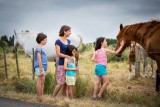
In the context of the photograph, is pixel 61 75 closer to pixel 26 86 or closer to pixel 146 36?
pixel 146 36

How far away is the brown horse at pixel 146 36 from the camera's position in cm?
707

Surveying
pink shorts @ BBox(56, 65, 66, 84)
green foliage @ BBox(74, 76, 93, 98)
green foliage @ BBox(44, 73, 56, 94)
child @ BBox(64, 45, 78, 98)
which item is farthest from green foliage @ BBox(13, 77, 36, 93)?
child @ BBox(64, 45, 78, 98)

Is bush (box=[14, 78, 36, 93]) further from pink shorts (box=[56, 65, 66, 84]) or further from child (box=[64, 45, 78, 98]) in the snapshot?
child (box=[64, 45, 78, 98])

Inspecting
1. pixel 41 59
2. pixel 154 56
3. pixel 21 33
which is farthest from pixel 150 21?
pixel 21 33

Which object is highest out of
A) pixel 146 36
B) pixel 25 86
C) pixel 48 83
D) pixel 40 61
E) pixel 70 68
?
pixel 146 36

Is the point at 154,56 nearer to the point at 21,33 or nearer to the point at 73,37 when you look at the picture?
the point at 73,37

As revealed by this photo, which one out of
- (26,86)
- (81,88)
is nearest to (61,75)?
(81,88)

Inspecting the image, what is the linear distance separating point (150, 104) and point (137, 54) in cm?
488

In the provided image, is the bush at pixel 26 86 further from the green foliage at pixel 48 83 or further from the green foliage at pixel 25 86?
the green foliage at pixel 48 83

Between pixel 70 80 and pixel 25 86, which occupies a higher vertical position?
pixel 70 80

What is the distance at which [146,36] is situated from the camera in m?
7.54

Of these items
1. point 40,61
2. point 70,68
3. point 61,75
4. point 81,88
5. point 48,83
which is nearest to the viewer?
point 40,61

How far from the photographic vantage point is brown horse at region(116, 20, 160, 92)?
23.2 ft

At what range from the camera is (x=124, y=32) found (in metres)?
8.09
